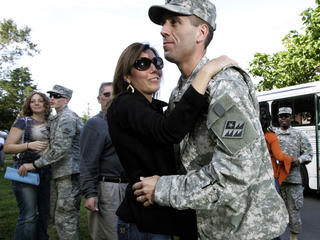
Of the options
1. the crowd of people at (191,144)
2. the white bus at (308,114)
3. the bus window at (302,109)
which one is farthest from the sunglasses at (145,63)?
the bus window at (302,109)

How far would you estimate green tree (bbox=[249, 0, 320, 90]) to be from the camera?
11.3 meters

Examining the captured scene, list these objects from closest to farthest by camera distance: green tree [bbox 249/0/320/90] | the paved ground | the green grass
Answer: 1. the green grass
2. the paved ground
3. green tree [bbox 249/0/320/90]

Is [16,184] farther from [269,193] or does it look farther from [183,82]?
[269,193]

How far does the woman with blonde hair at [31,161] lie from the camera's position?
3715 millimetres

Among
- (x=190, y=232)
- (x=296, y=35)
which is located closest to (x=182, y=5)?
(x=190, y=232)

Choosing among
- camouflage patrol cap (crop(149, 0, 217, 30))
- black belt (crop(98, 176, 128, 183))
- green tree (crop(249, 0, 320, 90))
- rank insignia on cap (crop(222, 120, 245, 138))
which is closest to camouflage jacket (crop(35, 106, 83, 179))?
black belt (crop(98, 176, 128, 183))

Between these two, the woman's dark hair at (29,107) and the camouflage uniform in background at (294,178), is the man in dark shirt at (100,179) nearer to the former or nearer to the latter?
the woman's dark hair at (29,107)

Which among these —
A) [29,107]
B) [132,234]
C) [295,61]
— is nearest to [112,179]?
[132,234]

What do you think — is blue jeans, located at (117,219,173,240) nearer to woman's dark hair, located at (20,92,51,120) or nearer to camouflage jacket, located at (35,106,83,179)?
camouflage jacket, located at (35,106,83,179)

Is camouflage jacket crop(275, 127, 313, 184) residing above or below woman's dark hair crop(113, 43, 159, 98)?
below

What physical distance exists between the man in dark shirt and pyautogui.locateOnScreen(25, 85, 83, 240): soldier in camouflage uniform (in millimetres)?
672

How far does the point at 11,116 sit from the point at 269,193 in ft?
95.6

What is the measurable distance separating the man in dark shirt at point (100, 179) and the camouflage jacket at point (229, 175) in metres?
1.80

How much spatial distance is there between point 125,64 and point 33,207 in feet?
9.04
